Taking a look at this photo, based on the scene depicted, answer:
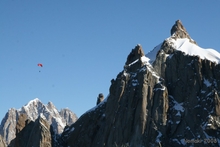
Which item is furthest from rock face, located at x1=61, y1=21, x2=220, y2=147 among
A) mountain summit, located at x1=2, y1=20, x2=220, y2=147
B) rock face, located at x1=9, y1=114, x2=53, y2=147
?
rock face, located at x1=9, y1=114, x2=53, y2=147

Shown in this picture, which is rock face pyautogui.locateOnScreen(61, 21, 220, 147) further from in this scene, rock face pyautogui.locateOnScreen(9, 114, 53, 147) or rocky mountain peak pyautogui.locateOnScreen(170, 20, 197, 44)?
rock face pyautogui.locateOnScreen(9, 114, 53, 147)

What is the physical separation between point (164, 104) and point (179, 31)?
4423 cm

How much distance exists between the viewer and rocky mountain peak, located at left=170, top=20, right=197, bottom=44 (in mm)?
169788

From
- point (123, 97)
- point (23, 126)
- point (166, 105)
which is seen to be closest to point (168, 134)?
point (166, 105)

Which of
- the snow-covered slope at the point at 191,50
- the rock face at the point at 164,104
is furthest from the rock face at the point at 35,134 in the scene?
the snow-covered slope at the point at 191,50

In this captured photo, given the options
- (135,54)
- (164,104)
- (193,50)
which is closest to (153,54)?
(135,54)

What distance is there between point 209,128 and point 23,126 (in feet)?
250

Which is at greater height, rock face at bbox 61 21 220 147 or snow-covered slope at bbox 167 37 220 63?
snow-covered slope at bbox 167 37 220 63

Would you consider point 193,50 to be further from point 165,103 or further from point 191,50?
point 165,103

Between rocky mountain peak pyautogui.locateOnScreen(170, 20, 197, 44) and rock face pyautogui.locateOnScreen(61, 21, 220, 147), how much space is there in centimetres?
1257

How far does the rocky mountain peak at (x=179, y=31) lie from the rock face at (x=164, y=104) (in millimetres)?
12566

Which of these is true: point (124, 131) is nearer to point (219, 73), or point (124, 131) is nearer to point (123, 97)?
point (123, 97)

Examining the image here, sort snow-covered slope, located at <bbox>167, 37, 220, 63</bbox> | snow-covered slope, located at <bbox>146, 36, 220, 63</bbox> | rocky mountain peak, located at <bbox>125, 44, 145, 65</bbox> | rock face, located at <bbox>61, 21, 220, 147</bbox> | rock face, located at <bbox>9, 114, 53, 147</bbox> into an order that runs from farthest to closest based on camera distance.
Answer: rocky mountain peak, located at <bbox>125, 44, 145, 65</bbox> < rock face, located at <bbox>9, 114, 53, 147</bbox> < snow-covered slope, located at <bbox>146, 36, 220, 63</bbox> < snow-covered slope, located at <bbox>167, 37, 220, 63</bbox> < rock face, located at <bbox>61, 21, 220, 147</bbox>

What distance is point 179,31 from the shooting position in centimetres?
17388
